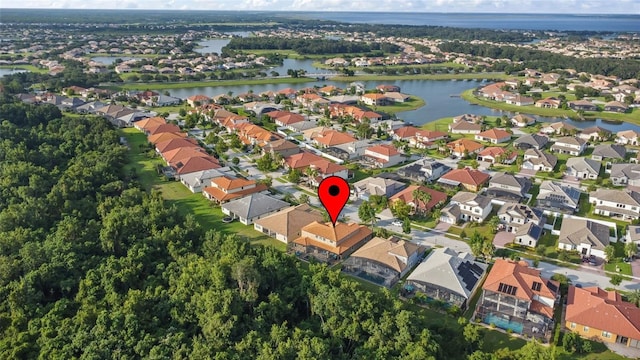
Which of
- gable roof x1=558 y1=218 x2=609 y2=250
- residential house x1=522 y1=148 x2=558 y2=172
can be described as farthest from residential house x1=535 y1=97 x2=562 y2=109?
gable roof x1=558 y1=218 x2=609 y2=250

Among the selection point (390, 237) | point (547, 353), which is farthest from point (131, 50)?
point (547, 353)

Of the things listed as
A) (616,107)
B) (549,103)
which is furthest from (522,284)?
(616,107)

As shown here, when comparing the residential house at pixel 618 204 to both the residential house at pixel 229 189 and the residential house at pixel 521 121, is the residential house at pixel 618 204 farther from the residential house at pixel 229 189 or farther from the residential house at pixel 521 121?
the residential house at pixel 521 121

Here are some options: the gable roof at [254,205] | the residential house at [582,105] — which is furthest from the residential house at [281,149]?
the residential house at [582,105]

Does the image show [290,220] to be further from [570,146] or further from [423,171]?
[570,146]

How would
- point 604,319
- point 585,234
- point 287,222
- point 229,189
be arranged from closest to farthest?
point 604,319 < point 585,234 < point 287,222 < point 229,189

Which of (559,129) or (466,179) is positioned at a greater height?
(559,129)
